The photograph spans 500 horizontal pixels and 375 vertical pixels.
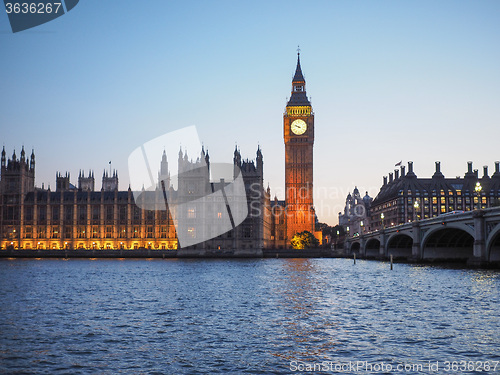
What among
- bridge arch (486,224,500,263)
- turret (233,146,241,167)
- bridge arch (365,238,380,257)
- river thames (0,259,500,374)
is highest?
turret (233,146,241,167)

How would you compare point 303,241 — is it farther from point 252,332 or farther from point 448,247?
point 252,332

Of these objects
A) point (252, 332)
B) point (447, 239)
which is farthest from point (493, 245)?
point (252, 332)

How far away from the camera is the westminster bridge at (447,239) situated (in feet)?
229

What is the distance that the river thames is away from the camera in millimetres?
21453

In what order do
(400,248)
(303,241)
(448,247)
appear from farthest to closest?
(303,241) < (400,248) < (448,247)

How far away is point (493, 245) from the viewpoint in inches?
2928

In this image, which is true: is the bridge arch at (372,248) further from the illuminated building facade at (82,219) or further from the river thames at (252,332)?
the river thames at (252,332)

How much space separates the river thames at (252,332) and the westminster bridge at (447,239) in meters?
22.9

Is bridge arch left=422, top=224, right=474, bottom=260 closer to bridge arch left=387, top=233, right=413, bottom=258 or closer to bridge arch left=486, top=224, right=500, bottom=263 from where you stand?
bridge arch left=387, top=233, right=413, bottom=258

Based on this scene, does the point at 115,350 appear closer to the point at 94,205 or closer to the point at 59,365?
the point at 59,365

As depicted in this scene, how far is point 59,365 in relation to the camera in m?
21.5

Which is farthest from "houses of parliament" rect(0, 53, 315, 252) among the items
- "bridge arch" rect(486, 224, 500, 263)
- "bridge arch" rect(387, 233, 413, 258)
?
"bridge arch" rect(486, 224, 500, 263)

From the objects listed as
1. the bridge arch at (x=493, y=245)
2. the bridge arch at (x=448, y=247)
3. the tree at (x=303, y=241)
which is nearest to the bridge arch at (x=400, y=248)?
the bridge arch at (x=448, y=247)

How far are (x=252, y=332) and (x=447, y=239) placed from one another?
8026cm
